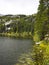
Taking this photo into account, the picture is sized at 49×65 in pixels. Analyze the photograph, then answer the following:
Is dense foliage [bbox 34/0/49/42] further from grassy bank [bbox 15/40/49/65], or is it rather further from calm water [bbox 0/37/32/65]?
grassy bank [bbox 15/40/49/65]

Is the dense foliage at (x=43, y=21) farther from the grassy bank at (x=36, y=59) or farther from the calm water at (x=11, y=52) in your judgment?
the grassy bank at (x=36, y=59)

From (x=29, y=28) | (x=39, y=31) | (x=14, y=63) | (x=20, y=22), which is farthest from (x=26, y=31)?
(x=14, y=63)

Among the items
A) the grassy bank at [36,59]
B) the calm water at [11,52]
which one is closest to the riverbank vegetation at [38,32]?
the grassy bank at [36,59]

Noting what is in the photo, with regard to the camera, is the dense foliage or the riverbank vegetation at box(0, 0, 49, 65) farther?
the dense foliage

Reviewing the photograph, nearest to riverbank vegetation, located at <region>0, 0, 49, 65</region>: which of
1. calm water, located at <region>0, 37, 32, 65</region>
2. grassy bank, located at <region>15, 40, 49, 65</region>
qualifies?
grassy bank, located at <region>15, 40, 49, 65</region>

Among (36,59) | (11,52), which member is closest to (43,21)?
(11,52)

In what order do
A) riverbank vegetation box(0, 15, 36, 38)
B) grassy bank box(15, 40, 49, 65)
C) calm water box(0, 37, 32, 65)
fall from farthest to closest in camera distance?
riverbank vegetation box(0, 15, 36, 38) < calm water box(0, 37, 32, 65) < grassy bank box(15, 40, 49, 65)

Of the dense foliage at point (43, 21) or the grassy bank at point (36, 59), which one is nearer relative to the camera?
the grassy bank at point (36, 59)

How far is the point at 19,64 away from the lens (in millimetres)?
36219

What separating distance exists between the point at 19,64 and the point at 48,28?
30145 millimetres

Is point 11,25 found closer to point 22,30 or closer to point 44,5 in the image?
point 22,30

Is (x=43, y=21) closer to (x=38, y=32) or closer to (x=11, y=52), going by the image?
(x=38, y=32)

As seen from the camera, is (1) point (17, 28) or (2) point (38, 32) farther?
(1) point (17, 28)

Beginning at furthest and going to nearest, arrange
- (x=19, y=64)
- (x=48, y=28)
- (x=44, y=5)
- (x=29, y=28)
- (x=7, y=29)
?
1. (x=7, y=29)
2. (x=29, y=28)
3. (x=44, y=5)
4. (x=48, y=28)
5. (x=19, y=64)
